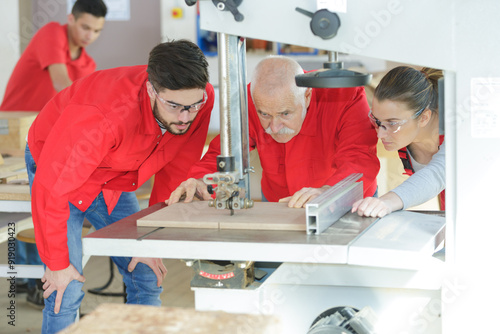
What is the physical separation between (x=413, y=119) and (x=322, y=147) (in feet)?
1.37

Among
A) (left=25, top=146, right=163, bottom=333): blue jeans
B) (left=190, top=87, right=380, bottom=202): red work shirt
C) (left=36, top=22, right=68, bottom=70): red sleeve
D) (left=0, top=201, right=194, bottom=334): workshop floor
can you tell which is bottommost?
(left=0, top=201, right=194, bottom=334): workshop floor

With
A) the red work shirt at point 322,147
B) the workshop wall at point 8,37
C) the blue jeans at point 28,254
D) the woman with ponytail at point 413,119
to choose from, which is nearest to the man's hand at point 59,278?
the red work shirt at point 322,147

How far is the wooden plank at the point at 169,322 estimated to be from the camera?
3.81 feet

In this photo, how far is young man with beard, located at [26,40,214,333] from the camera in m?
2.03

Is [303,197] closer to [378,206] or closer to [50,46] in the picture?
[378,206]

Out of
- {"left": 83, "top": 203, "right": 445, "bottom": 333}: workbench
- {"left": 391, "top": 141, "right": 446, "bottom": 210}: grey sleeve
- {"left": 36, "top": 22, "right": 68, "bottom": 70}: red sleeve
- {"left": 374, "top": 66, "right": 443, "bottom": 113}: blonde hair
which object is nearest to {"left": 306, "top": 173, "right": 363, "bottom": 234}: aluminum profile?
{"left": 83, "top": 203, "right": 445, "bottom": 333}: workbench

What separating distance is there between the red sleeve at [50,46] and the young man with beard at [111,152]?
1.76m

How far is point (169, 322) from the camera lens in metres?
1.20

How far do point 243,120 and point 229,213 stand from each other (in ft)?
0.94

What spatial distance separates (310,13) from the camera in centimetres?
161

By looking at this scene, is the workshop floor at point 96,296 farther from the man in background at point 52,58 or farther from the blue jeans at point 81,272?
the man in background at point 52,58

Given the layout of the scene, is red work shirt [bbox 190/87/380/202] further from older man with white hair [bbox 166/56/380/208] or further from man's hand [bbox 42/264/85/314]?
man's hand [bbox 42/264/85/314]

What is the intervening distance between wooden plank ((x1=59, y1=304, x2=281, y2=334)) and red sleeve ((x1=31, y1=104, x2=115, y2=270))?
0.85 metres

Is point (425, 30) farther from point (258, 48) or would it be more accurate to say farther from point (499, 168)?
point (258, 48)
